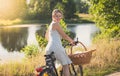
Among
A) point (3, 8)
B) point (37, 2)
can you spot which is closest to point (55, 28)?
point (37, 2)

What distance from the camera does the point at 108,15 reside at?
20141 mm

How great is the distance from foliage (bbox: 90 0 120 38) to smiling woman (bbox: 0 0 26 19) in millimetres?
60441

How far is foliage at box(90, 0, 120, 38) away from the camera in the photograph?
19.6m

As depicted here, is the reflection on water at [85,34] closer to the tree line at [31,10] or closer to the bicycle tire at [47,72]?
the bicycle tire at [47,72]

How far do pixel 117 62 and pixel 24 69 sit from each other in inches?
121

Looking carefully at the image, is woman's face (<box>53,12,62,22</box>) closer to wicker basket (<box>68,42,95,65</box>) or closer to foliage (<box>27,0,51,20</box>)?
wicker basket (<box>68,42,95,65</box>)

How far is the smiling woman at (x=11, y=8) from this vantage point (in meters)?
81.2

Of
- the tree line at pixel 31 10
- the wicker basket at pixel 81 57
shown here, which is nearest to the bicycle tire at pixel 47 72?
the wicker basket at pixel 81 57

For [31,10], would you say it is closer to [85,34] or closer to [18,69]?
[85,34]

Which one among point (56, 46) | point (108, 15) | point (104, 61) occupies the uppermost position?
point (56, 46)

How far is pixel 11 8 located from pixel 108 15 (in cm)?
6595

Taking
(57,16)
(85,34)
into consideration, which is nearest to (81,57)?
(57,16)

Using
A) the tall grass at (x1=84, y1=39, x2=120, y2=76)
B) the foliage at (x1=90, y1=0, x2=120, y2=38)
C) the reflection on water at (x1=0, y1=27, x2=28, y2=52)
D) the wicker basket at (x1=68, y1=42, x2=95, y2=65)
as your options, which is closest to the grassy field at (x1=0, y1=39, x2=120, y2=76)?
the tall grass at (x1=84, y1=39, x2=120, y2=76)

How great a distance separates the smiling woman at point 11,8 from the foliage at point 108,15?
60441 millimetres
